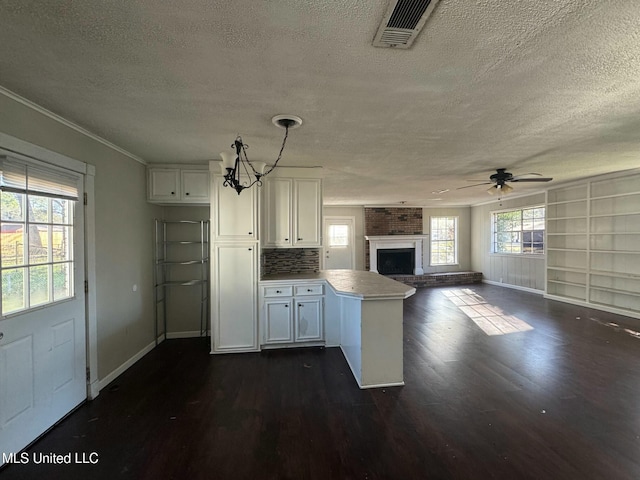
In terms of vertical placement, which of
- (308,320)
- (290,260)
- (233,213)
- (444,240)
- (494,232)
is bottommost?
(308,320)

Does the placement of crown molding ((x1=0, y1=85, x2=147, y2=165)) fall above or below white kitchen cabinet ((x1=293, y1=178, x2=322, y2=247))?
above

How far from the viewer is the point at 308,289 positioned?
12.2 ft

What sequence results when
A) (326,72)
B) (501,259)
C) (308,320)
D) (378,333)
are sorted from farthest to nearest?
1. (501,259)
2. (308,320)
3. (378,333)
4. (326,72)

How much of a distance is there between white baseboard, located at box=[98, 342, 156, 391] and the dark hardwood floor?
0.09 m

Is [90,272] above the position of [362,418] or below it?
above

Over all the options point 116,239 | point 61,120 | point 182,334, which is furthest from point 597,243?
point 61,120

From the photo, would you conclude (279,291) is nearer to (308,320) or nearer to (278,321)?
(278,321)

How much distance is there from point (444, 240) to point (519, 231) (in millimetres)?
2080

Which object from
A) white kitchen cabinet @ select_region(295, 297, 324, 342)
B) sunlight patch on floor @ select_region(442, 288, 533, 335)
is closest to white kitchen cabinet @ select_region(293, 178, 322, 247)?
white kitchen cabinet @ select_region(295, 297, 324, 342)

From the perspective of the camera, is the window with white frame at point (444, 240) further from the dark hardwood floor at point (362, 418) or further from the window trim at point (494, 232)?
the dark hardwood floor at point (362, 418)

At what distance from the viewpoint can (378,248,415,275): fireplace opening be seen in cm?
870

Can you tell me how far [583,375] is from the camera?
2.89 meters

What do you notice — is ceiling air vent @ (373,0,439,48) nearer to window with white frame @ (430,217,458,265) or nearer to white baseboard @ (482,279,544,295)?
white baseboard @ (482,279,544,295)

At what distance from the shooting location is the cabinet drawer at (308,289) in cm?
369
